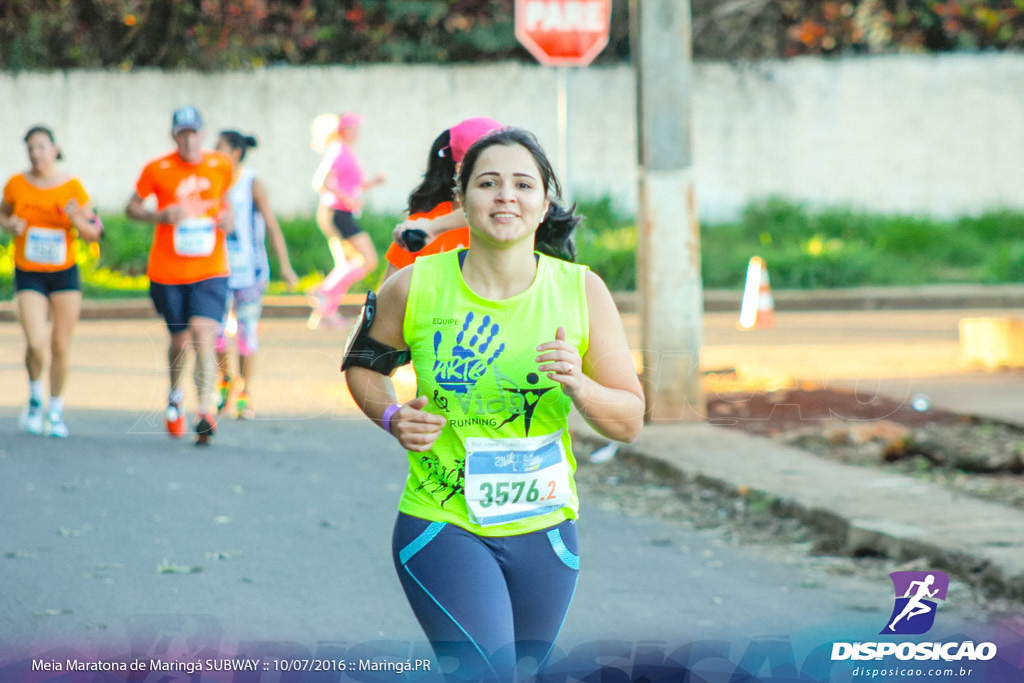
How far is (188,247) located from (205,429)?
3.67 feet

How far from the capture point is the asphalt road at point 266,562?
5617 mm

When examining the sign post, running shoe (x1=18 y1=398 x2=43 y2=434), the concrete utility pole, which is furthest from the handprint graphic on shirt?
the sign post

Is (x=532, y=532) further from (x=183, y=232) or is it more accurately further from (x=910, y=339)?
(x=910, y=339)

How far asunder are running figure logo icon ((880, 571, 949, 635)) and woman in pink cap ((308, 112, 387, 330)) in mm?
10053

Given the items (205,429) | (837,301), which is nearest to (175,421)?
(205,429)

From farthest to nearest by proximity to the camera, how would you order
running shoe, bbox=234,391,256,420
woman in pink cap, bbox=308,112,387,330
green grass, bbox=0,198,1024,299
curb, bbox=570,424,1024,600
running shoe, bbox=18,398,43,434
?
green grass, bbox=0,198,1024,299, woman in pink cap, bbox=308,112,387,330, running shoe, bbox=234,391,256,420, running shoe, bbox=18,398,43,434, curb, bbox=570,424,1024,600

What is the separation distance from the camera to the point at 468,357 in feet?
11.9

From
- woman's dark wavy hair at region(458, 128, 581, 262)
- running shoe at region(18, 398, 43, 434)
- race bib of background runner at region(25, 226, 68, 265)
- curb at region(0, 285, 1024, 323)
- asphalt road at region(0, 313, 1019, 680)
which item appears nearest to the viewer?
woman's dark wavy hair at region(458, 128, 581, 262)

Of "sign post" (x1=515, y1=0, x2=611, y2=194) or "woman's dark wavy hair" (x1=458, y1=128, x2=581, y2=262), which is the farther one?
"sign post" (x1=515, y1=0, x2=611, y2=194)

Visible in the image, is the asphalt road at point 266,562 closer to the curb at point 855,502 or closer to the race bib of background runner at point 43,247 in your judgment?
the curb at point 855,502

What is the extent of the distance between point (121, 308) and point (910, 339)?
9.06 m

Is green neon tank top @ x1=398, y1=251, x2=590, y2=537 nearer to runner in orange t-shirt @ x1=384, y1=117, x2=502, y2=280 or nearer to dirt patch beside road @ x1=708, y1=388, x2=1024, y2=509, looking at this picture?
runner in orange t-shirt @ x1=384, y1=117, x2=502, y2=280

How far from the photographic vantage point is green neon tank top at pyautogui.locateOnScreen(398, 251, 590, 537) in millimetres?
3600

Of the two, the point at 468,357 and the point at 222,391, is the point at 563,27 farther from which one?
the point at 468,357
